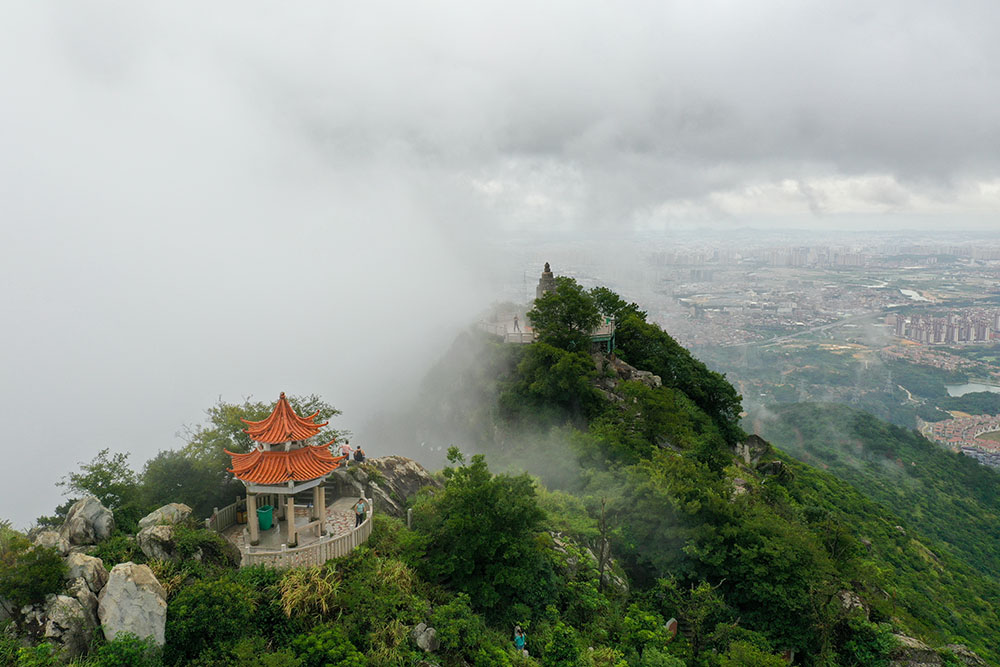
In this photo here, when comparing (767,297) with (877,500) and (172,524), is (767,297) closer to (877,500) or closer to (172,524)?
(877,500)

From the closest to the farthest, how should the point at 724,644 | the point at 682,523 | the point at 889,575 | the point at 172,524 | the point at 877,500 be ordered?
the point at 172,524
the point at 724,644
the point at 682,523
the point at 889,575
the point at 877,500

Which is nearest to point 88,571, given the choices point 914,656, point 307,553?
point 307,553

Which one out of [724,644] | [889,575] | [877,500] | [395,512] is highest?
[395,512]

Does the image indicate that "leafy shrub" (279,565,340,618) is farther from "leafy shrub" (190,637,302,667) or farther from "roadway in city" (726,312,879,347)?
"roadway in city" (726,312,879,347)

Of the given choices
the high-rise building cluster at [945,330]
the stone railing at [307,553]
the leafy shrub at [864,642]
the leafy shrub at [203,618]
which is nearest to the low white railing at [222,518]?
the stone railing at [307,553]

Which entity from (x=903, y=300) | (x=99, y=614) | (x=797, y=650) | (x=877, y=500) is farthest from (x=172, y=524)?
(x=903, y=300)

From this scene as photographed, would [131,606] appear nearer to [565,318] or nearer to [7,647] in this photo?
[7,647]

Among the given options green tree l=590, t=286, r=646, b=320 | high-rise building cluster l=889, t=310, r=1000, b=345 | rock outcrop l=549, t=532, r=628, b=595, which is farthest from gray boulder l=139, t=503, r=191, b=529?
high-rise building cluster l=889, t=310, r=1000, b=345
